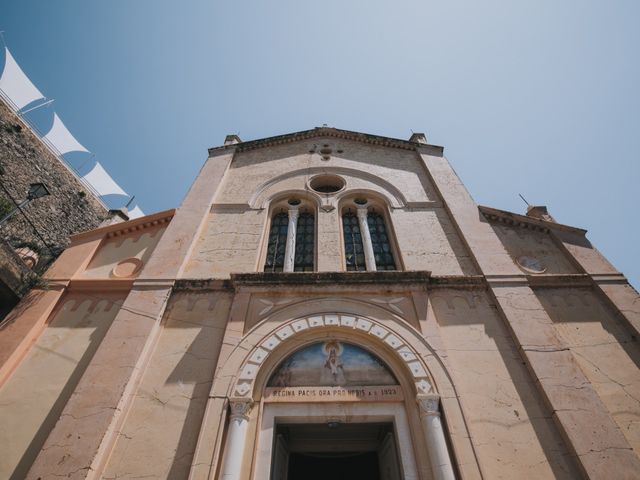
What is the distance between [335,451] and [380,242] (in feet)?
15.4

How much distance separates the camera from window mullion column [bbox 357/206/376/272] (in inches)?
308

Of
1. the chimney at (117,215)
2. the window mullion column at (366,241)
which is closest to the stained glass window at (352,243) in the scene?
the window mullion column at (366,241)

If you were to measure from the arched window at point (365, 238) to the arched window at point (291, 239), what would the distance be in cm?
92

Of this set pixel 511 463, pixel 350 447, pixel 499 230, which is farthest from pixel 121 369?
pixel 499 230

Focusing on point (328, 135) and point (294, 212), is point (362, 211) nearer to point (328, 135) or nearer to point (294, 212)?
point (294, 212)

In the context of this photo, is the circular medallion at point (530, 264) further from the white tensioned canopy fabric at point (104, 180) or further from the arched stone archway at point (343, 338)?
the white tensioned canopy fabric at point (104, 180)

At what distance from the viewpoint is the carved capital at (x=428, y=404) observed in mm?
4988

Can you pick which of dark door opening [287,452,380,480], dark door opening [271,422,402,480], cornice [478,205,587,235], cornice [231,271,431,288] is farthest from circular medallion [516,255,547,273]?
dark door opening [287,452,380,480]

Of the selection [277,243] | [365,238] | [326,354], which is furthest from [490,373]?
[277,243]

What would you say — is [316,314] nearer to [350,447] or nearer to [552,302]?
[350,447]

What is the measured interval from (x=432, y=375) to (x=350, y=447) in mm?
2333

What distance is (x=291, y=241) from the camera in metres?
8.48

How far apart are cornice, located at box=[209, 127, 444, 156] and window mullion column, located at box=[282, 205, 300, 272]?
3813 mm

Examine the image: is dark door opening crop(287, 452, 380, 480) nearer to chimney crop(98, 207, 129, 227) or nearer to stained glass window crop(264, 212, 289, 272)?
stained glass window crop(264, 212, 289, 272)
